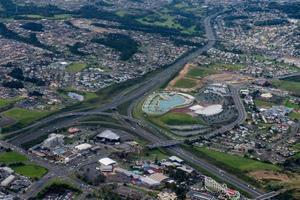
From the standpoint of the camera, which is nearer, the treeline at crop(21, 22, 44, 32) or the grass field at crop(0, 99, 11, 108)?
the grass field at crop(0, 99, 11, 108)

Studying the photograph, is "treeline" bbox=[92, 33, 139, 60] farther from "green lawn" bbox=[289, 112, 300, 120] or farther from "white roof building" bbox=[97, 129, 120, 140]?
"white roof building" bbox=[97, 129, 120, 140]

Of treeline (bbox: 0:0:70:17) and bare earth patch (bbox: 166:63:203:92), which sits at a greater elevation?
treeline (bbox: 0:0:70:17)

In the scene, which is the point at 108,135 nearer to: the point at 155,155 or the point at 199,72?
the point at 155,155

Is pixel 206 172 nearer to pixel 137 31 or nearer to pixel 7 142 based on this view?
pixel 7 142

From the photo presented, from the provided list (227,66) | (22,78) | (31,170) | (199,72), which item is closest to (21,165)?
(31,170)

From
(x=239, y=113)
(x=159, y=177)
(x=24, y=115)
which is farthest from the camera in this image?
→ (x=239, y=113)

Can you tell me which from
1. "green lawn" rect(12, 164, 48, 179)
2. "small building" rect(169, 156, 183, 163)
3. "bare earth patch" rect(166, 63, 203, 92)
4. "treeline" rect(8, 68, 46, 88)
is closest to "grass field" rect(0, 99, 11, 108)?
"treeline" rect(8, 68, 46, 88)

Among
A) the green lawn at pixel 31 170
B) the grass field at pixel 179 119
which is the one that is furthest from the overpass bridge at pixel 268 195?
the green lawn at pixel 31 170
